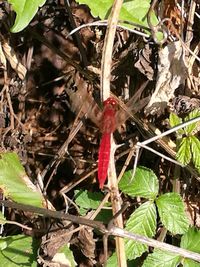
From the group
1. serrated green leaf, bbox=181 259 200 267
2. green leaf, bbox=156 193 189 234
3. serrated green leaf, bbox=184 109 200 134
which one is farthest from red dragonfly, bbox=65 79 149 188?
serrated green leaf, bbox=181 259 200 267

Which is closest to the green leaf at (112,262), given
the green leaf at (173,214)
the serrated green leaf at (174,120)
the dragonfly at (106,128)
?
the green leaf at (173,214)

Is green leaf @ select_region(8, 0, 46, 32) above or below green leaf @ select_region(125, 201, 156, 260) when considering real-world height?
above

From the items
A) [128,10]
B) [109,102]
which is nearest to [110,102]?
[109,102]

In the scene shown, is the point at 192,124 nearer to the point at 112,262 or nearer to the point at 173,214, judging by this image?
the point at 173,214

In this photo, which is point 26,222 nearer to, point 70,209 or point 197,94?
point 70,209

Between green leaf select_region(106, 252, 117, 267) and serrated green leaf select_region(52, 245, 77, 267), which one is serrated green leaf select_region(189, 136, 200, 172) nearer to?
green leaf select_region(106, 252, 117, 267)
